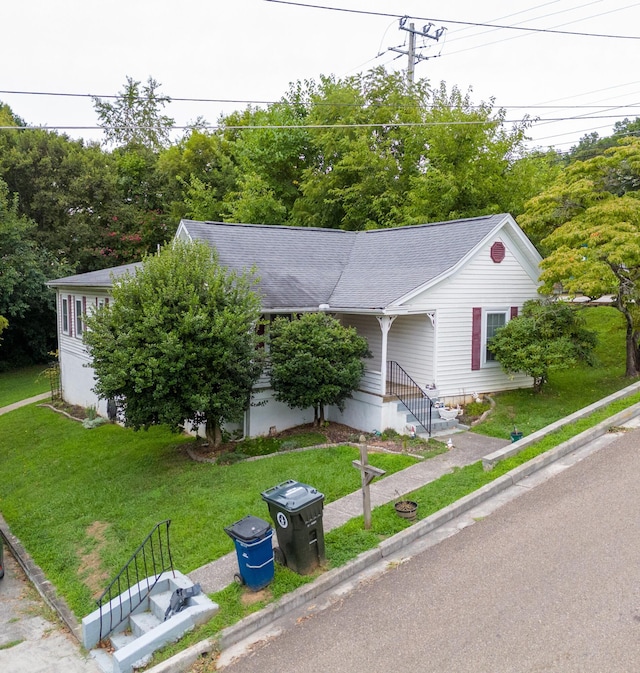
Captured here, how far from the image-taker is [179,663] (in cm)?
528

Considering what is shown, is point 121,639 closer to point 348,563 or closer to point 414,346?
point 348,563

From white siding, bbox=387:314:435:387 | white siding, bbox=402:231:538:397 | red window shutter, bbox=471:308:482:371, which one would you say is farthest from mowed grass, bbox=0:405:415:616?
red window shutter, bbox=471:308:482:371

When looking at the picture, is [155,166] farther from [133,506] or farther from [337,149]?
[133,506]

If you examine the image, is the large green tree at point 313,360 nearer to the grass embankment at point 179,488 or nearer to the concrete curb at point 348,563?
the grass embankment at point 179,488

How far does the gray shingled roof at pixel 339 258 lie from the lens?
13.6 metres

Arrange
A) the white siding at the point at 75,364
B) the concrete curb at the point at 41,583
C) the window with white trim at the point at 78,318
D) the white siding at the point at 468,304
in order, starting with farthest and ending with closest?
the window with white trim at the point at 78,318
the white siding at the point at 75,364
the white siding at the point at 468,304
the concrete curb at the point at 41,583

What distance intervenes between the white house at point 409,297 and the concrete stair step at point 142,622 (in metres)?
6.91

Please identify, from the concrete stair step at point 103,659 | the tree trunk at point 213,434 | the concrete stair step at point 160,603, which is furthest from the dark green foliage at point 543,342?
the concrete stair step at point 103,659

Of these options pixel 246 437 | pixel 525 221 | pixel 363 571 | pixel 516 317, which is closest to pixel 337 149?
pixel 525 221

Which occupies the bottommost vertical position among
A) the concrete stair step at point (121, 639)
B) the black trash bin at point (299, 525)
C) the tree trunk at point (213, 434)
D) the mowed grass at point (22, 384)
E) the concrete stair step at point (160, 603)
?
the mowed grass at point (22, 384)

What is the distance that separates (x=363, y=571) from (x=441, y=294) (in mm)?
8196

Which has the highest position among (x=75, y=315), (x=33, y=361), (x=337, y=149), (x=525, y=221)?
(x=337, y=149)

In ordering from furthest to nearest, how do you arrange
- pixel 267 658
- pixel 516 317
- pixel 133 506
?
pixel 516 317, pixel 133 506, pixel 267 658

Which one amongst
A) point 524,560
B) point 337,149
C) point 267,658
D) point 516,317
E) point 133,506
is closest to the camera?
point 267,658
